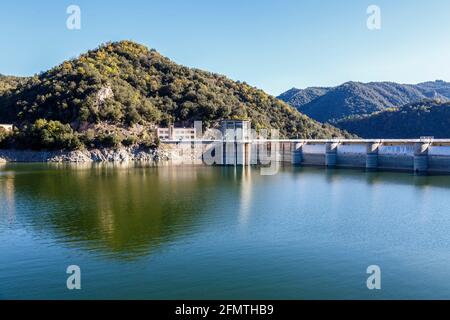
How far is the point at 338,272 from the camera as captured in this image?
15336 mm

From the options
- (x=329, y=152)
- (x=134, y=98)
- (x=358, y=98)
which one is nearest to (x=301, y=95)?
(x=358, y=98)

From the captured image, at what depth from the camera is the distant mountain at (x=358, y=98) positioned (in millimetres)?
136625

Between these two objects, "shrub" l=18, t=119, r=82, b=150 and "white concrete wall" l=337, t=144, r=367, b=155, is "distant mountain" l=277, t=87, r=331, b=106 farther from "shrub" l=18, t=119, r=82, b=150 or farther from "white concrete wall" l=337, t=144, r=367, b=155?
"shrub" l=18, t=119, r=82, b=150

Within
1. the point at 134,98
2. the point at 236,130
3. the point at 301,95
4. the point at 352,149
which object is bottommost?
the point at 352,149

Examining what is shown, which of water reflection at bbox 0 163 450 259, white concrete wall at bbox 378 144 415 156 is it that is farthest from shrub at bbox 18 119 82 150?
white concrete wall at bbox 378 144 415 156

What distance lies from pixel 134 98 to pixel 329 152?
3933 cm

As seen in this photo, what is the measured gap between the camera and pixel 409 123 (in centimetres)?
9662

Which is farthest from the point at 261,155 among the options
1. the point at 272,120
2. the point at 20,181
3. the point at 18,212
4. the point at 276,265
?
the point at 276,265

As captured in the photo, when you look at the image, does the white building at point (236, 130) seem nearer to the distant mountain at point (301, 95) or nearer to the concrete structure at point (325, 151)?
the concrete structure at point (325, 151)

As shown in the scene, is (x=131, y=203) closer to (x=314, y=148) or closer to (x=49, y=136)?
(x=314, y=148)
